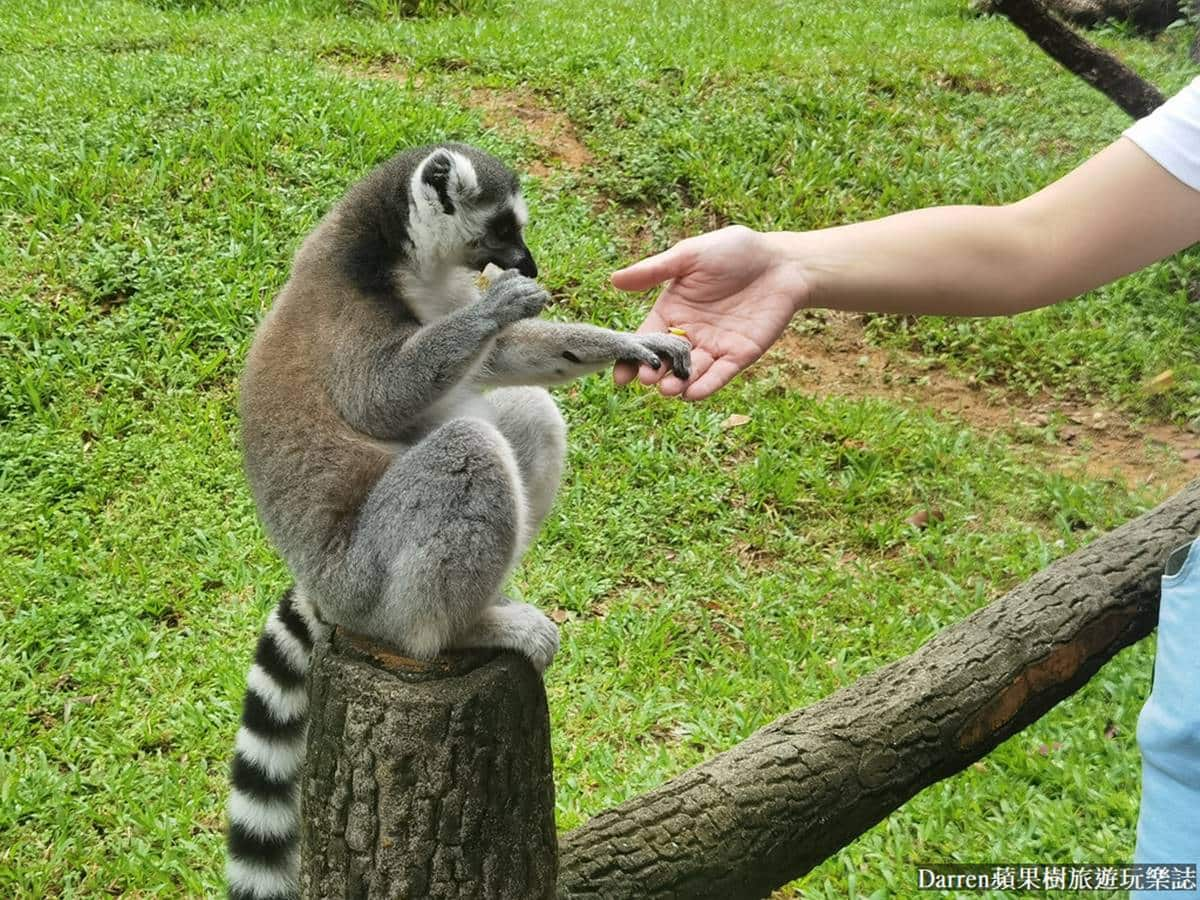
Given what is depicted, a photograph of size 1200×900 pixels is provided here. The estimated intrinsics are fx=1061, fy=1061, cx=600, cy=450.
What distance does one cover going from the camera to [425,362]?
2.74m

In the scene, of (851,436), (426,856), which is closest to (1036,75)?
(851,436)

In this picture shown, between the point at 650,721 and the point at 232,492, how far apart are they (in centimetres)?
224

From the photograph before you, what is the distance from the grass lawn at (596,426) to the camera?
11.9 feet

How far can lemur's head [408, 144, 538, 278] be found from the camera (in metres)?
3.03

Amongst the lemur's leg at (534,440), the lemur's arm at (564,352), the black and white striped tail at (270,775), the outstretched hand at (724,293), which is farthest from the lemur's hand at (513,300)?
the black and white striped tail at (270,775)

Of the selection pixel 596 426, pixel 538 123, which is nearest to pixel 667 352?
pixel 596 426

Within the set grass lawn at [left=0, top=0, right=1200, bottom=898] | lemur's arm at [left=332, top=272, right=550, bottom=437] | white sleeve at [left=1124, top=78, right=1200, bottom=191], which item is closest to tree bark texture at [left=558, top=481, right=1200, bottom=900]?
grass lawn at [left=0, top=0, right=1200, bottom=898]

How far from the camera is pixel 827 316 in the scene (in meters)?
6.46

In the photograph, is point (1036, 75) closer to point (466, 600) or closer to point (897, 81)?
point (897, 81)

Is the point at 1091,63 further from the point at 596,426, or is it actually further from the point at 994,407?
the point at 596,426

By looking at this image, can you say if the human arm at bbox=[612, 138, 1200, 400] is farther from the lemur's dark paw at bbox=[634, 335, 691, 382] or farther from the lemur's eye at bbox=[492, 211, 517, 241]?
the lemur's eye at bbox=[492, 211, 517, 241]

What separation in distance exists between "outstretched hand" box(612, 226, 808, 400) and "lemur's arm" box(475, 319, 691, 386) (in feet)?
0.14

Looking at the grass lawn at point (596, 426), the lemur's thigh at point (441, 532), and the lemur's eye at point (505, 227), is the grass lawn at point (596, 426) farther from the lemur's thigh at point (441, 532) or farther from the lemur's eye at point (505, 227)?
the lemur's eye at point (505, 227)

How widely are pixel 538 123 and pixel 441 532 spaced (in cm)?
547
